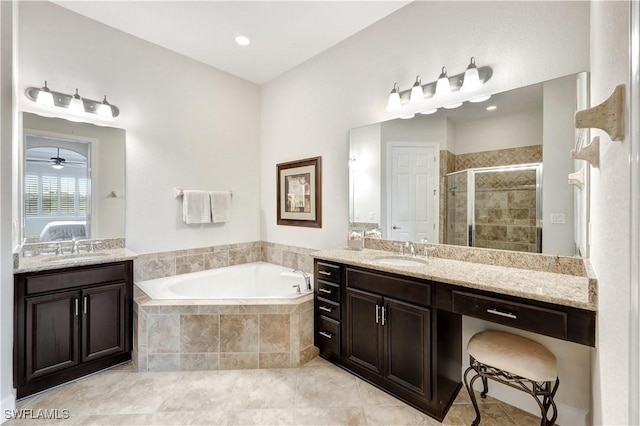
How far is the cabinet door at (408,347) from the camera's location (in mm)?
1731

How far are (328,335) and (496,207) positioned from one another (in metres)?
1.60

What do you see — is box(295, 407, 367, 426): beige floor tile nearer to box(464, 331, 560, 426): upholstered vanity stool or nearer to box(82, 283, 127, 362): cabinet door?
box(464, 331, 560, 426): upholstered vanity stool

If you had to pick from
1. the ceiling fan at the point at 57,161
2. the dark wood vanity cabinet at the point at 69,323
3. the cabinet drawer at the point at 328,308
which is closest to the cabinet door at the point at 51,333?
the dark wood vanity cabinet at the point at 69,323

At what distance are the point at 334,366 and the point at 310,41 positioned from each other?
9.93 feet

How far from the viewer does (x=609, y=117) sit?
0.66m

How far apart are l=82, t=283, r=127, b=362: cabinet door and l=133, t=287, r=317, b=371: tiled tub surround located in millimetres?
121

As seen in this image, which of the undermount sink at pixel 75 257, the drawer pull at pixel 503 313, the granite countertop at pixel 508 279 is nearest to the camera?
the granite countertop at pixel 508 279

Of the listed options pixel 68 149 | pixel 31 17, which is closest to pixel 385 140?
pixel 68 149

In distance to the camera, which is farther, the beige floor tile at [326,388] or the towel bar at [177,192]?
the towel bar at [177,192]

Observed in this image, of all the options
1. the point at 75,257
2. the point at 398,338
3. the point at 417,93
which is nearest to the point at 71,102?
Result: the point at 75,257

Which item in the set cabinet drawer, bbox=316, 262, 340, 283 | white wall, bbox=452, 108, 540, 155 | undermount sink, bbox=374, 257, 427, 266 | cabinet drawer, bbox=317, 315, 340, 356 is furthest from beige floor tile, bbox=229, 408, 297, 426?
white wall, bbox=452, 108, 540, 155

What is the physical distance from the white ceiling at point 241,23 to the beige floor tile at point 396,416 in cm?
303

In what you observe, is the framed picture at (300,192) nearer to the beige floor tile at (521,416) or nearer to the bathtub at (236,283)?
the bathtub at (236,283)

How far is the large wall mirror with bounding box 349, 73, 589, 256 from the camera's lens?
5.38 ft
